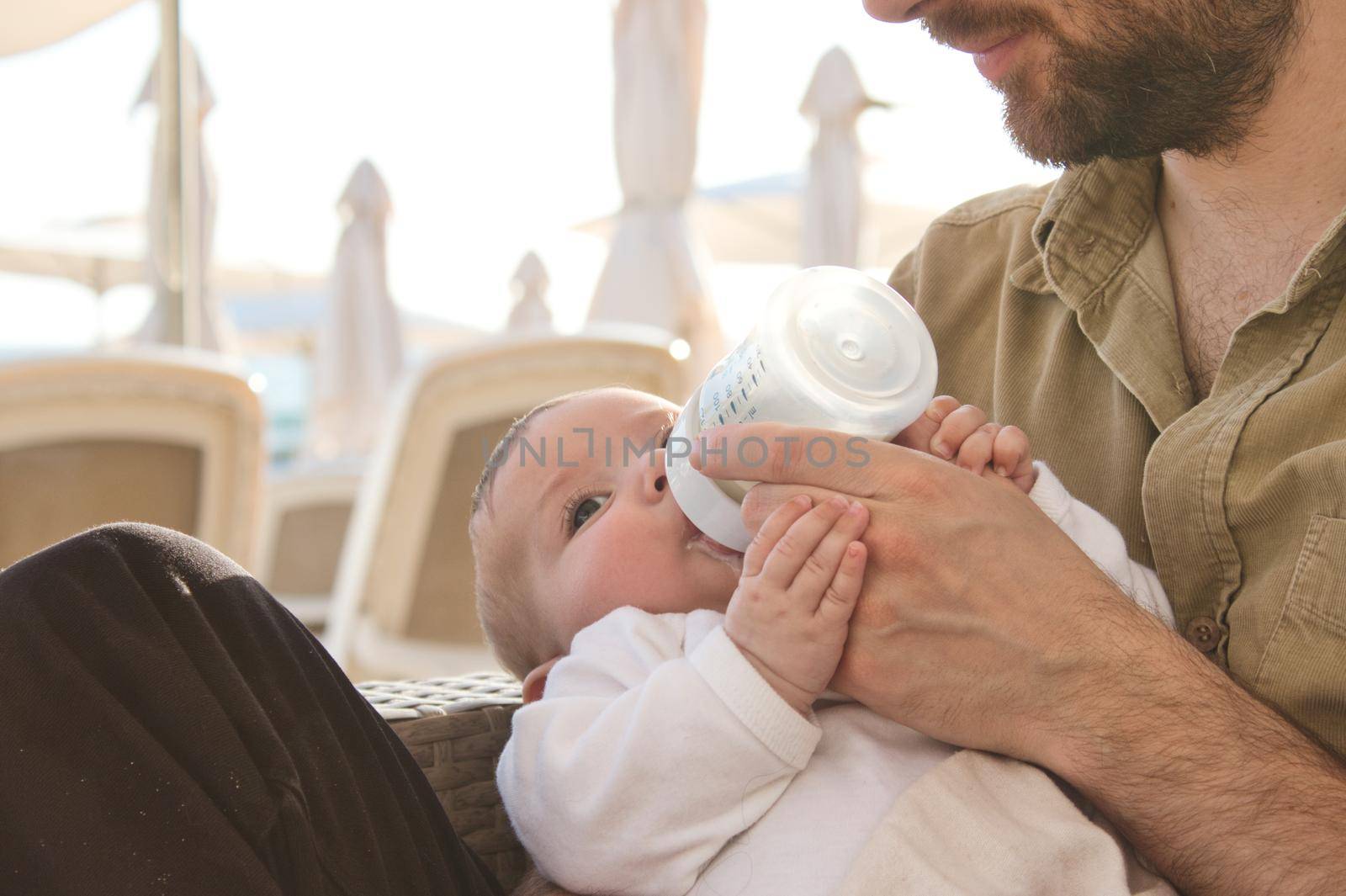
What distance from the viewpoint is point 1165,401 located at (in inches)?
55.0

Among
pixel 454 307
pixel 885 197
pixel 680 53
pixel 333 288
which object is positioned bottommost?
pixel 454 307

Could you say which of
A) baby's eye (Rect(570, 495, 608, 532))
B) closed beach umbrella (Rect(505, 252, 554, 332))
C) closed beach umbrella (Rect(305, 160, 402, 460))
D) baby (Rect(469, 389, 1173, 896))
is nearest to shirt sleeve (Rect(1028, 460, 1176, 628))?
baby (Rect(469, 389, 1173, 896))

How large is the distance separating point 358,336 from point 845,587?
223 inches

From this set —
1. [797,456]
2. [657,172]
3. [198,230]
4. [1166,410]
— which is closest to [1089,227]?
[1166,410]

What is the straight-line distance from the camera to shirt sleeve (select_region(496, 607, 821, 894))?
1.09 meters

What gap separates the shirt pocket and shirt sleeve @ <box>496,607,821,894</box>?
18.0 inches

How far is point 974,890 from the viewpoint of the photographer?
1.03 metres

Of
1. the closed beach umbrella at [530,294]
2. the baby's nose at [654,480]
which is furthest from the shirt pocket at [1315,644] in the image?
the closed beach umbrella at [530,294]

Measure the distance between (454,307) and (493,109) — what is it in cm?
200

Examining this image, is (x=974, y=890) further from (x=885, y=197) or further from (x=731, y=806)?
(x=885, y=197)

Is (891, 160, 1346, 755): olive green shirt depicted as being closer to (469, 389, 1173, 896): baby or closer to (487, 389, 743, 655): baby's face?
(469, 389, 1173, 896): baby

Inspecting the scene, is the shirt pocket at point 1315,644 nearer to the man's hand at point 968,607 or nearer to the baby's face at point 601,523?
the man's hand at point 968,607

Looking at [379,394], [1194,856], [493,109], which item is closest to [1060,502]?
[1194,856]

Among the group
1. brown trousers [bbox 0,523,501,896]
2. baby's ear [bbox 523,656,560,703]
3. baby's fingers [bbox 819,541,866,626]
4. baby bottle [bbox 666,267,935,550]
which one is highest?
baby bottle [bbox 666,267,935,550]
